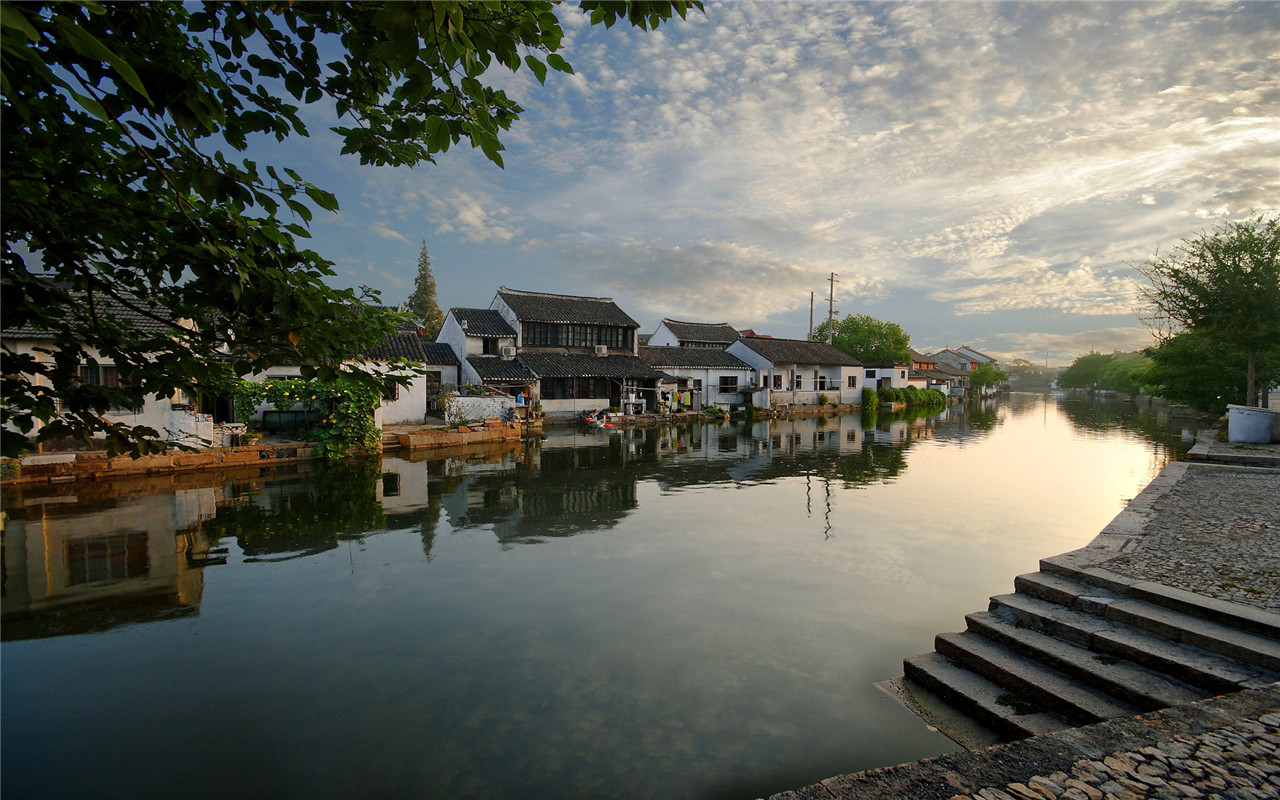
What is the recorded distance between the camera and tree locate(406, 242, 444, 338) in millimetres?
49594

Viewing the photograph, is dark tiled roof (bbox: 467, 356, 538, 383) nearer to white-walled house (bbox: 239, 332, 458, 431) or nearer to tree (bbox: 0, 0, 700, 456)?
white-walled house (bbox: 239, 332, 458, 431)

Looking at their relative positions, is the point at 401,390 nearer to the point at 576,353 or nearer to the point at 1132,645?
the point at 576,353

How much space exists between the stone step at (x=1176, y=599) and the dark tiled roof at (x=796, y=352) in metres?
32.3

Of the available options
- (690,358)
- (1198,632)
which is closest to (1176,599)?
(1198,632)

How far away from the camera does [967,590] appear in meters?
7.02

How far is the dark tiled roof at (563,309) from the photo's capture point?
30609mm

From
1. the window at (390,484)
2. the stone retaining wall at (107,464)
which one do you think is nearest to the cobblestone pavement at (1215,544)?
the window at (390,484)

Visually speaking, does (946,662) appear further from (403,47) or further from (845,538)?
(403,47)

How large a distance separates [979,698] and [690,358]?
32.0 meters

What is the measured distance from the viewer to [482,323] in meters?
29.4

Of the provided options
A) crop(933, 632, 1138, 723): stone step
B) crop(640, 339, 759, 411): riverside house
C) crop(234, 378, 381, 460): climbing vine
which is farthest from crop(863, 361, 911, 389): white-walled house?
crop(933, 632, 1138, 723): stone step

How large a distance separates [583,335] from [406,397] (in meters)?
12.2

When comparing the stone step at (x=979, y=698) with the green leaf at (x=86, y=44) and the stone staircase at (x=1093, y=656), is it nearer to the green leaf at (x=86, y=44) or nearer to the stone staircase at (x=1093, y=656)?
the stone staircase at (x=1093, y=656)

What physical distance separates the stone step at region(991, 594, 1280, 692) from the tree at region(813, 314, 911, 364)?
47.3 metres
